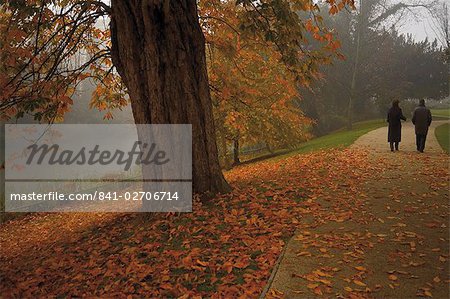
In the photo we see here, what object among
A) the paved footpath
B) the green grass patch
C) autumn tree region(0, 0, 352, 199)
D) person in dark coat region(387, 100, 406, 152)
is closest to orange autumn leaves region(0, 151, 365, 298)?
the paved footpath

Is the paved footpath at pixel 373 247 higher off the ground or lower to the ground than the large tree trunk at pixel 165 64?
lower

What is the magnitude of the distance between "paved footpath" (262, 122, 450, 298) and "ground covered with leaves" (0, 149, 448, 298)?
36 mm

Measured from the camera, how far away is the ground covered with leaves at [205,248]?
4242 mm

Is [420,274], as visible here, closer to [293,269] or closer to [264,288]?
[293,269]

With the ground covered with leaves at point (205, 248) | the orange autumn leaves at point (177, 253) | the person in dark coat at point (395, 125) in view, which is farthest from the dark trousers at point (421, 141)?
the orange autumn leaves at point (177, 253)

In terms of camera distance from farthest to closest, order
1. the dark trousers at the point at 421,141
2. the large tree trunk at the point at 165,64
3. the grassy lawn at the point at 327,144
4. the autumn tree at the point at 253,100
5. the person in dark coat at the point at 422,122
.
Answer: the grassy lawn at the point at 327,144 → the autumn tree at the point at 253,100 → the dark trousers at the point at 421,141 → the person in dark coat at the point at 422,122 → the large tree trunk at the point at 165,64

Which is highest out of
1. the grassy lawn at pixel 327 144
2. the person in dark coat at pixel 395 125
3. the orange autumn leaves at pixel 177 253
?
the person in dark coat at pixel 395 125

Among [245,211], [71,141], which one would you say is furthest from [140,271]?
[71,141]

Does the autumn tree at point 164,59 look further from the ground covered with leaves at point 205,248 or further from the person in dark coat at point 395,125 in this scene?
the person in dark coat at point 395,125

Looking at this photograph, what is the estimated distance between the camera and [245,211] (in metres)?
6.33

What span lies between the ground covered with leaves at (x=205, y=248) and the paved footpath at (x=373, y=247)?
0.04 metres

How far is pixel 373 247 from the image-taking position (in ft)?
15.5

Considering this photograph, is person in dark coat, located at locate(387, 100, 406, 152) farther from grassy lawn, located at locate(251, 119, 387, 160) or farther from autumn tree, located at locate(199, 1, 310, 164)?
autumn tree, located at locate(199, 1, 310, 164)

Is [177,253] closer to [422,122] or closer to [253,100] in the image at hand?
[253,100]
